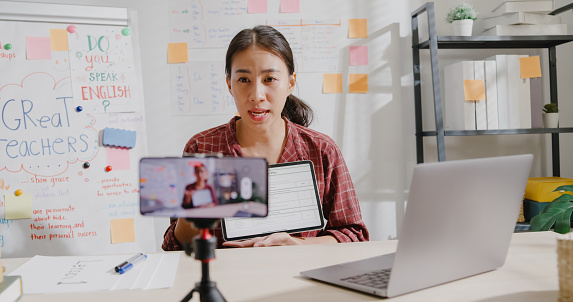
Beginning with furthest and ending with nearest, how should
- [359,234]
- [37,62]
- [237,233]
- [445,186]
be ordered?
[37,62], [359,234], [237,233], [445,186]

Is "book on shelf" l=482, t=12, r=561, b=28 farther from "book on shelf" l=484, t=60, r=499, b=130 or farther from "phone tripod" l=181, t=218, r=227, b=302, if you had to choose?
"phone tripod" l=181, t=218, r=227, b=302

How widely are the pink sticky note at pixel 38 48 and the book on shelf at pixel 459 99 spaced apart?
1823 mm

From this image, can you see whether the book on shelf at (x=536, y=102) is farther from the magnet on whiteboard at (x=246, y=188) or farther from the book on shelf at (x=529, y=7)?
the magnet on whiteboard at (x=246, y=188)

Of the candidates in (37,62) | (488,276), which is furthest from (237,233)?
(37,62)

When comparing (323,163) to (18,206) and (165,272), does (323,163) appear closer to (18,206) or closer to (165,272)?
(165,272)

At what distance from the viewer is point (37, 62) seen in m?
1.91

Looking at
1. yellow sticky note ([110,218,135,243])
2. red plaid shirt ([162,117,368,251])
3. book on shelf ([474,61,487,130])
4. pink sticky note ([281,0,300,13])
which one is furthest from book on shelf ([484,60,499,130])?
yellow sticky note ([110,218,135,243])

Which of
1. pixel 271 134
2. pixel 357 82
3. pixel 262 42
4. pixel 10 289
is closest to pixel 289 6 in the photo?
pixel 357 82

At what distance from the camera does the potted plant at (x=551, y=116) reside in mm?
2287

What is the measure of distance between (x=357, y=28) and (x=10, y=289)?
81.1 inches

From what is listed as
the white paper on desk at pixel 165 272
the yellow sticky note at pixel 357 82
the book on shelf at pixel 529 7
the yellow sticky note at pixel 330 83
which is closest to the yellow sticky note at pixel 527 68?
the book on shelf at pixel 529 7

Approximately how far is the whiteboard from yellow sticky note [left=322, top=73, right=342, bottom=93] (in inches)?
35.7

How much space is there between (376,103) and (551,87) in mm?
917

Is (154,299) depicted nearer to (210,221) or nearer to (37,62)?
(210,221)
